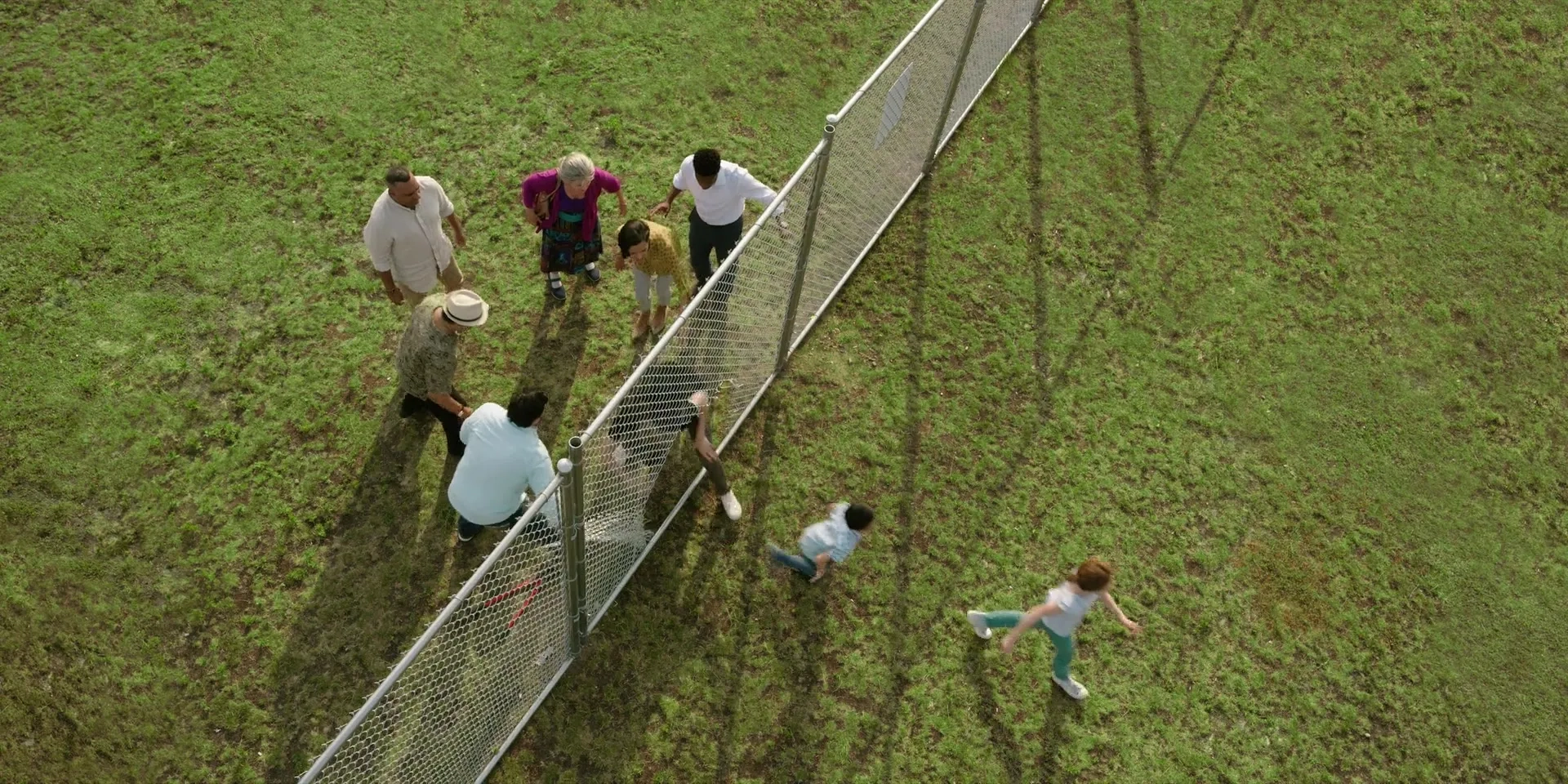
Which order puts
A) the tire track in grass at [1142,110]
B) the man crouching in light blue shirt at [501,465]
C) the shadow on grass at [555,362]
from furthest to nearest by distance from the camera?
the tire track in grass at [1142,110] < the shadow on grass at [555,362] < the man crouching in light blue shirt at [501,465]

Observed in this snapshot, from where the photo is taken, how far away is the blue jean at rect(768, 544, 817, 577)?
6.16 metres

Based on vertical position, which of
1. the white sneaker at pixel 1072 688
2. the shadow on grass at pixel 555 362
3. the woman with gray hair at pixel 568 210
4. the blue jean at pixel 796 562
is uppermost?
the woman with gray hair at pixel 568 210

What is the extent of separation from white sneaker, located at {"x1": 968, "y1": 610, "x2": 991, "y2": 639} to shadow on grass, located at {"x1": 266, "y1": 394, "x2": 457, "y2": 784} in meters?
3.38

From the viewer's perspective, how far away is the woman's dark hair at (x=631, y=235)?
237 inches

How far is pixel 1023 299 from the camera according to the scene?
7820 millimetres

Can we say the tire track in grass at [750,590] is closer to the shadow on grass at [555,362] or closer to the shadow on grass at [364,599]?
the shadow on grass at [555,362]

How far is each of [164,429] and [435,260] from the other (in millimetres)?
2171

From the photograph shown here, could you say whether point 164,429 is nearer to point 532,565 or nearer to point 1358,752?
point 532,565

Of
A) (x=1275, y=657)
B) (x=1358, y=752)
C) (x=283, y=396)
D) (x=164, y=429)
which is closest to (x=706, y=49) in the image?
(x=283, y=396)

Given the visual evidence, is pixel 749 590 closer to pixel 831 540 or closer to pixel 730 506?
pixel 730 506

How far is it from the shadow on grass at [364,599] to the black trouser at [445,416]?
156mm

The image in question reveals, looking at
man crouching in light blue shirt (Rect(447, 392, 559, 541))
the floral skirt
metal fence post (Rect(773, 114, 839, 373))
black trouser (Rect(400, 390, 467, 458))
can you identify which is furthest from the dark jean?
metal fence post (Rect(773, 114, 839, 373))

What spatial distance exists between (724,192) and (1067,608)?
337 cm

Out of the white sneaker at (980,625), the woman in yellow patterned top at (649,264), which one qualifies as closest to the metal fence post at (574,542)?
the woman in yellow patterned top at (649,264)
